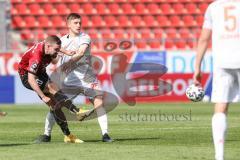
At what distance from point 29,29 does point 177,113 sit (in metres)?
11.9

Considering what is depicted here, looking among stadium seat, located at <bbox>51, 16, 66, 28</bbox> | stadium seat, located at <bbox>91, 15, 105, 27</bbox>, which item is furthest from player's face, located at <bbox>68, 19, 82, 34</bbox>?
stadium seat, located at <bbox>91, 15, 105, 27</bbox>

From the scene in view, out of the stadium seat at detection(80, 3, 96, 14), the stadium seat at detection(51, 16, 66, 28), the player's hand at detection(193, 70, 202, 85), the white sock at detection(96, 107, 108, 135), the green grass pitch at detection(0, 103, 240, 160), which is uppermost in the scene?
the stadium seat at detection(80, 3, 96, 14)

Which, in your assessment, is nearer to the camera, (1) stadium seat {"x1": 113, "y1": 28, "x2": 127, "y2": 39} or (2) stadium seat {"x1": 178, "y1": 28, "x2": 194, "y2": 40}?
(1) stadium seat {"x1": 113, "y1": 28, "x2": 127, "y2": 39}

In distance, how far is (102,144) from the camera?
462 inches

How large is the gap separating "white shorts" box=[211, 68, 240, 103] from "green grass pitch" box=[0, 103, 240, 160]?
120 cm

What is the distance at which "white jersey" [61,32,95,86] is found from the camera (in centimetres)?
1256

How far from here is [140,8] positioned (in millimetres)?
30438

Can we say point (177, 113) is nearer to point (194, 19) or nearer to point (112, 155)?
point (112, 155)

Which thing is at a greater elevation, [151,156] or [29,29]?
[29,29]

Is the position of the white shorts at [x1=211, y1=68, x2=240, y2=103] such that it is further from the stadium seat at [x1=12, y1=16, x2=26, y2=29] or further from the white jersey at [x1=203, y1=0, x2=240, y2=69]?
the stadium seat at [x1=12, y1=16, x2=26, y2=29]

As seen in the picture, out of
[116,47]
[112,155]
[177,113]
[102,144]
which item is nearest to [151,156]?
[112,155]

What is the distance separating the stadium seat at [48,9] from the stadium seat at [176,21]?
462 centimetres

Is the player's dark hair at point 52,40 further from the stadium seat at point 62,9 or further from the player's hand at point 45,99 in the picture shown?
the stadium seat at point 62,9

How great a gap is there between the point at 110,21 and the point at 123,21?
0.51m
